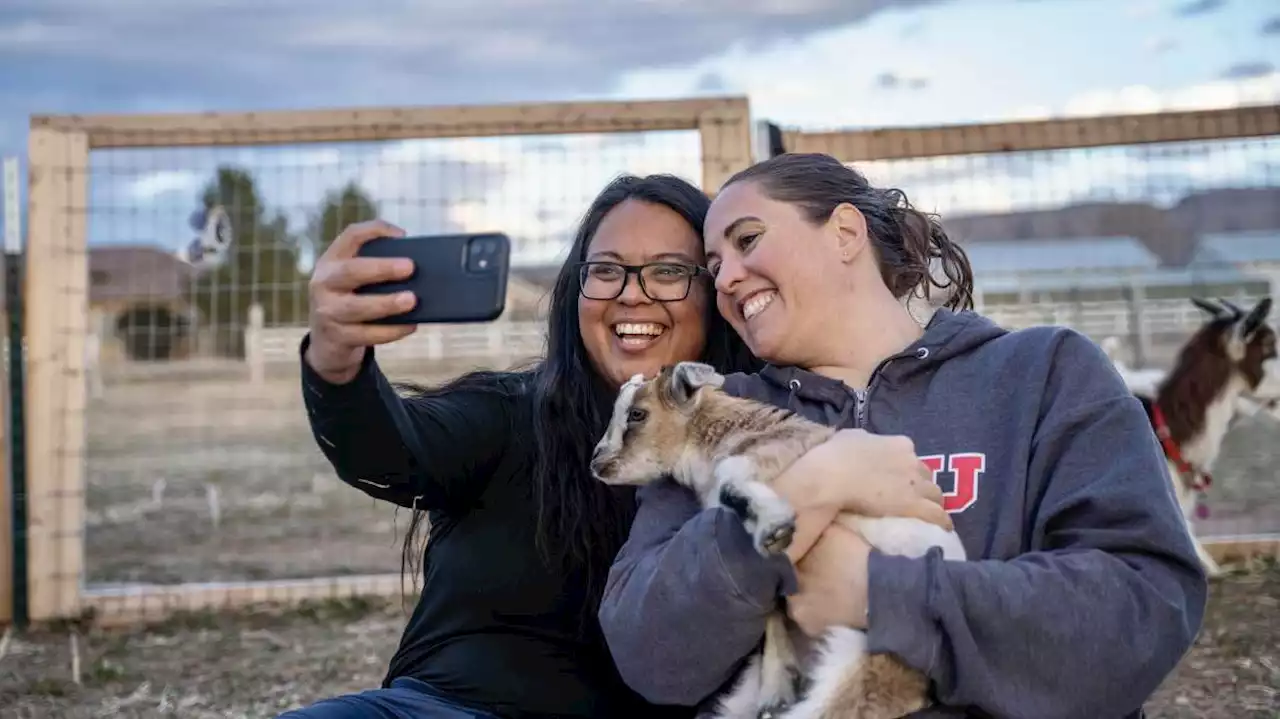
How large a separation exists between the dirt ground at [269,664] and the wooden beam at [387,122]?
2746 millimetres

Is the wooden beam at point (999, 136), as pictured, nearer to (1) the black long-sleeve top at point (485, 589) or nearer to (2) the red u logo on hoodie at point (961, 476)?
(1) the black long-sleeve top at point (485, 589)

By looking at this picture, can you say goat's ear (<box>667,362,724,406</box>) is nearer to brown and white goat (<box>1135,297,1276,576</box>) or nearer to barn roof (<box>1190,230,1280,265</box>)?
brown and white goat (<box>1135,297,1276,576</box>)

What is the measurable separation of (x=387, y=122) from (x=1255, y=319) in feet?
19.2

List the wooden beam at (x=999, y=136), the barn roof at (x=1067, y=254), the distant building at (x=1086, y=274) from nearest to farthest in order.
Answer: the wooden beam at (x=999, y=136)
the distant building at (x=1086, y=274)
the barn roof at (x=1067, y=254)

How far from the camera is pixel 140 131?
22.2 ft

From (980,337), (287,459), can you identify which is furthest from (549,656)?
(287,459)

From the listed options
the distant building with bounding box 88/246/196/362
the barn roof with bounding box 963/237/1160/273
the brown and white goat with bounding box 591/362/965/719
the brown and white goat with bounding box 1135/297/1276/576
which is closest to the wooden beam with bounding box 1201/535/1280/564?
the brown and white goat with bounding box 1135/297/1276/576

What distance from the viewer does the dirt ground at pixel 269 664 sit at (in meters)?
5.18

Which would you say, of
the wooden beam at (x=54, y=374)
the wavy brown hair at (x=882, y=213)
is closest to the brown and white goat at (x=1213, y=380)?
the wavy brown hair at (x=882, y=213)

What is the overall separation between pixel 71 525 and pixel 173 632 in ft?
2.70

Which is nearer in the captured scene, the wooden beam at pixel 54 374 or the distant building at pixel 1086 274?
the wooden beam at pixel 54 374

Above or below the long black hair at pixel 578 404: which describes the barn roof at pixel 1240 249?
above

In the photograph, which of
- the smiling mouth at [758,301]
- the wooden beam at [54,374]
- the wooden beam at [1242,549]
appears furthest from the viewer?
the wooden beam at [1242,549]

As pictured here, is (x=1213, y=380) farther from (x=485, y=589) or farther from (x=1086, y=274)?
(x=1086, y=274)
